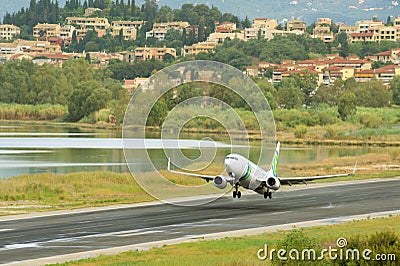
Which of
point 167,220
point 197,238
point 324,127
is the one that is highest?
point 197,238

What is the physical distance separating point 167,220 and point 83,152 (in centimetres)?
7207

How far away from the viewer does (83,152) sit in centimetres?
12225

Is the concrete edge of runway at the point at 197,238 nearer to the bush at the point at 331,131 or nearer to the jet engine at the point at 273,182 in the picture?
the jet engine at the point at 273,182

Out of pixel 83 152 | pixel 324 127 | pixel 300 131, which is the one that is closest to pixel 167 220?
pixel 83 152

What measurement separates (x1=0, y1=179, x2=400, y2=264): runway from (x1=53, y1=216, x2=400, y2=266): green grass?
9.25 feet

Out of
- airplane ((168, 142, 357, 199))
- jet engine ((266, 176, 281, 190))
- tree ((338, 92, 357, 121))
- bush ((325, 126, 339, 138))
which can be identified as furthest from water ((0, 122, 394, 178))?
jet engine ((266, 176, 281, 190))

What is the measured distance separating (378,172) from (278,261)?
58.5m

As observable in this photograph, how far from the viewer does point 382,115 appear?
589 ft

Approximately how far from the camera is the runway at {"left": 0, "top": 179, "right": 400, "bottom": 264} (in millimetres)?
42719

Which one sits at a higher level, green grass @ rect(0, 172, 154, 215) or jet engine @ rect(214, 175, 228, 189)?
jet engine @ rect(214, 175, 228, 189)

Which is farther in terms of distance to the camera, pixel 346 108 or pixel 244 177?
pixel 346 108

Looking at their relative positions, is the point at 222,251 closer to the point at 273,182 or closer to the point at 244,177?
the point at 244,177

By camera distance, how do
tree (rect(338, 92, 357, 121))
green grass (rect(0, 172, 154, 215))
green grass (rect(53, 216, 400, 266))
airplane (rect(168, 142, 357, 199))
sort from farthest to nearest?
1. tree (rect(338, 92, 357, 121))
2. green grass (rect(0, 172, 154, 215))
3. airplane (rect(168, 142, 357, 199))
4. green grass (rect(53, 216, 400, 266))

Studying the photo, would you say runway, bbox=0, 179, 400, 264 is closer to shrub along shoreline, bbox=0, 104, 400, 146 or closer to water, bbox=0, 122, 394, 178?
water, bbox=0, 122, 394, 178
